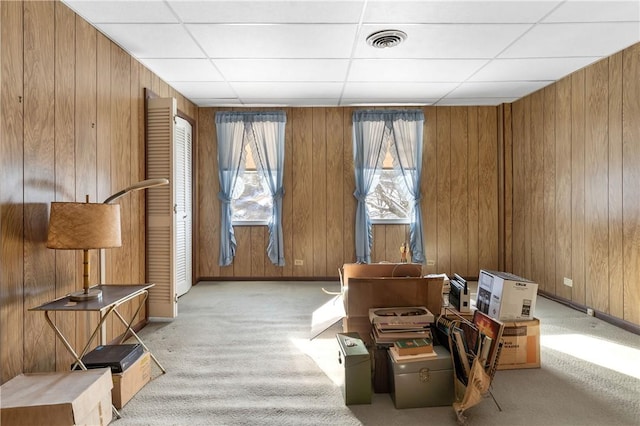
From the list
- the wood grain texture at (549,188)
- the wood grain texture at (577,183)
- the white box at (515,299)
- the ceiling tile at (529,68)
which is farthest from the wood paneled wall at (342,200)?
the white box at (515,299)

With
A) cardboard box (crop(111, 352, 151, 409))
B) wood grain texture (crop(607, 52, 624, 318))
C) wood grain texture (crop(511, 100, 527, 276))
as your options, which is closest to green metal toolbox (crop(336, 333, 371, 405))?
cardboard box (crop(111, 352, 151, 409))

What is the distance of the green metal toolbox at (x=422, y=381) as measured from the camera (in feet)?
6.72

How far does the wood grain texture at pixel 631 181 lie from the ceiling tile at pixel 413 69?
124 centimetres

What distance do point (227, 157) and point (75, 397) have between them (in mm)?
3858

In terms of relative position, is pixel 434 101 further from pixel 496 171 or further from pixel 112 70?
pixel 112 70

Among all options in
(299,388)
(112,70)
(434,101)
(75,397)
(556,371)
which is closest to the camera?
(75,397)

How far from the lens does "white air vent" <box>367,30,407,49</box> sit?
2895 millimetres

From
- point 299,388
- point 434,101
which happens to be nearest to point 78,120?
point 299,388

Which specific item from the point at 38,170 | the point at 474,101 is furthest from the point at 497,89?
the point at 38,170

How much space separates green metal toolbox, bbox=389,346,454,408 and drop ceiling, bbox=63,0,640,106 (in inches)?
94.6

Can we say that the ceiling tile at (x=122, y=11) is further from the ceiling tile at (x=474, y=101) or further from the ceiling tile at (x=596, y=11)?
the ceiling tile at (x=474, y=101)

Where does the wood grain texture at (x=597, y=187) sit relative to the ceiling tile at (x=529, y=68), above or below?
below

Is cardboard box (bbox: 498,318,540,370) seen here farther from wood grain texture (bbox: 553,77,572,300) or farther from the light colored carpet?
wood grain texture (bbox: 553,77,572,300)

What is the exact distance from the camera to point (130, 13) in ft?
8.50
